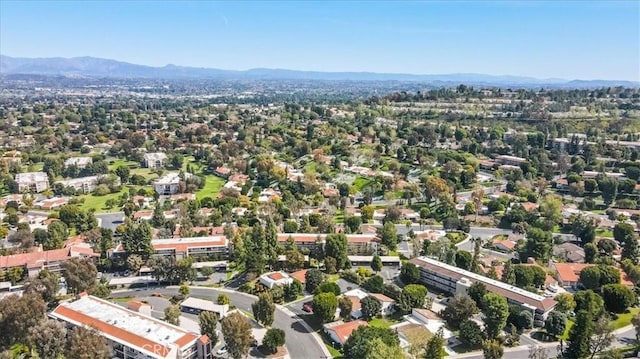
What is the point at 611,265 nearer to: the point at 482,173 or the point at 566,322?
the point at 566,322

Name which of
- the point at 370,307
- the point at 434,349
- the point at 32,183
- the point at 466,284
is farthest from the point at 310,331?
the point at 32,183

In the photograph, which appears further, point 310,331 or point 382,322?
point 382,322

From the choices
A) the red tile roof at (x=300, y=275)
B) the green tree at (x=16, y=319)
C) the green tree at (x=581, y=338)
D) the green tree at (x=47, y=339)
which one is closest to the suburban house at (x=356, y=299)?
the red tile roof at (x=300, y=275)

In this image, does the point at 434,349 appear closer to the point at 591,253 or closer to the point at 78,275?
the point at 78,275

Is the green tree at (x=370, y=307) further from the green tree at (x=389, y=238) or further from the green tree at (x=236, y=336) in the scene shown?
the green tree at (x=389, y=238)

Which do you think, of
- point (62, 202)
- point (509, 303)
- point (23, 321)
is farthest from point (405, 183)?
point (23, 321)

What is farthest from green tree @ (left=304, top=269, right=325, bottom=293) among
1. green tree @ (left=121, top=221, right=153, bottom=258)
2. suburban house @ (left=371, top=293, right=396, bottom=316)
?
green tree @ (left=121, top=221, right=153, bottom=258)
